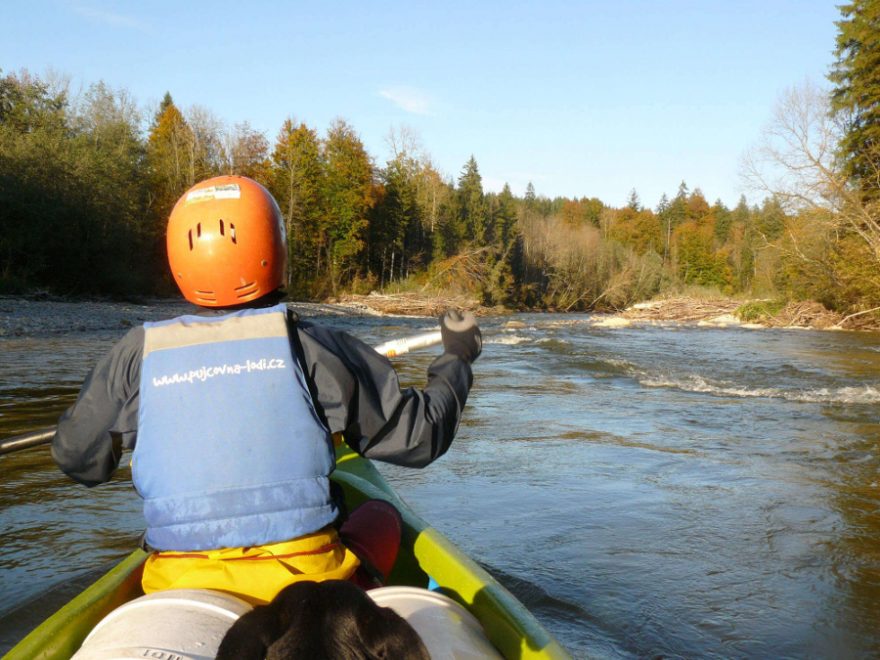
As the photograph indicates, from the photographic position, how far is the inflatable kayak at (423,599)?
5.32ft

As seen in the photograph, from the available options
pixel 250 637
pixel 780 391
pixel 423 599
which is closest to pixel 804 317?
pixel 780 391

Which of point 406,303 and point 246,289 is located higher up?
point 246,289

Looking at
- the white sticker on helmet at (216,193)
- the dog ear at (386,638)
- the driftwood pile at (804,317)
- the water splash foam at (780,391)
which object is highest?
the white sticker on helmet at (216,193)

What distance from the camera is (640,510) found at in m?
4.28

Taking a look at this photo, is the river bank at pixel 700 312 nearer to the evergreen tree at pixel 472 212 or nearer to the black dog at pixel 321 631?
the evergreen tree at pixel 472 212

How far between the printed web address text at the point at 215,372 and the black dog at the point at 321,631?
47cm

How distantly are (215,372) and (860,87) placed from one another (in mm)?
26027

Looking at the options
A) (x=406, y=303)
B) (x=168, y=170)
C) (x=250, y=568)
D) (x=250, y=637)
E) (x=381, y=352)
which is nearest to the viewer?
(x=250, y=637)

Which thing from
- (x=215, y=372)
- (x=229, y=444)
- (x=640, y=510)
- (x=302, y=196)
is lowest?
(x=640, y=510)

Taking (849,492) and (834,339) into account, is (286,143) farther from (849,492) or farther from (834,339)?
(849,492)

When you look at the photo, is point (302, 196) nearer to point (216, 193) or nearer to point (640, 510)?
point (640, 510)


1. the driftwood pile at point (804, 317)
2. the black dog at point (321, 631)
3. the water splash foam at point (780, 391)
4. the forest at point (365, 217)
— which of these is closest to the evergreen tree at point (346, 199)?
the forest at point (365, 217)

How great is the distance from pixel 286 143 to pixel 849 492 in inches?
1331

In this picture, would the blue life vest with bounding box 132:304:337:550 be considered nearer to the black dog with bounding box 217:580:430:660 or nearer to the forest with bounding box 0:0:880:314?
the black dog with bounding box 217:580:430:660
